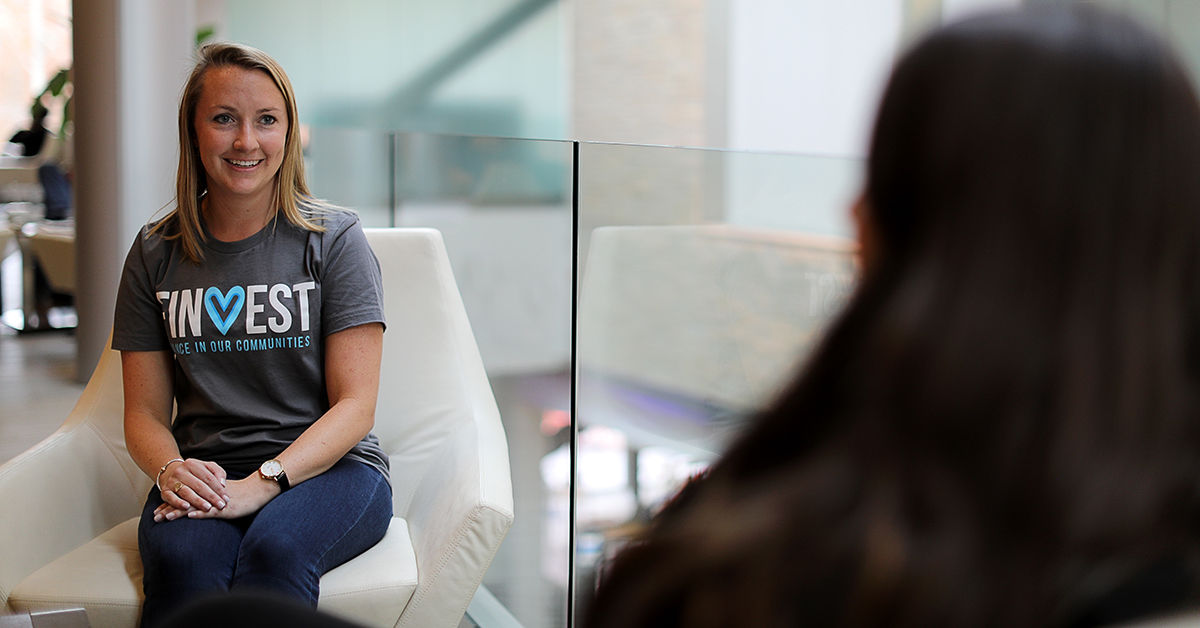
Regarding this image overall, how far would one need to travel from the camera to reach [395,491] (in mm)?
1700

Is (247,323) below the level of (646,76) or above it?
below

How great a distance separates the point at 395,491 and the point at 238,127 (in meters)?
0.68

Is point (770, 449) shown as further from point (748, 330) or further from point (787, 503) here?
point (748, 330)

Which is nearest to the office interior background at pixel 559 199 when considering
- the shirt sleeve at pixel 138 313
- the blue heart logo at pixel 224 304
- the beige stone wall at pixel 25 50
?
the blue heart logo at pixel 224 304

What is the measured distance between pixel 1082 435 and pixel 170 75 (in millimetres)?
3530

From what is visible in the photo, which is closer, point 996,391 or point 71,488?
point 996,391

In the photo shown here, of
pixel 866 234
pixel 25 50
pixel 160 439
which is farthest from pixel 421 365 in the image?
pixel 25 50

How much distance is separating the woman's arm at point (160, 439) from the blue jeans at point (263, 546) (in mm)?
39

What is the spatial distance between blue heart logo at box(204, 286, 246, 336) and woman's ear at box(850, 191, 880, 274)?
121 centimetres

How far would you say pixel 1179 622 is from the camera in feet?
1.34

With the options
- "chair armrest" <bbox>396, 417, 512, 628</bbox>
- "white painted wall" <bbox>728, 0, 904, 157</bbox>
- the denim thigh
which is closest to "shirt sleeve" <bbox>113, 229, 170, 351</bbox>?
the denim thigh

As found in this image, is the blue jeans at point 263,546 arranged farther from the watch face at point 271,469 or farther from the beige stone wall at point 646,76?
the beige stone wall at point 646,76

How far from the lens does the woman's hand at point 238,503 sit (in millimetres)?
1336

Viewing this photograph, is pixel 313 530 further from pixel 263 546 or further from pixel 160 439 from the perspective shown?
pixel 160 439
